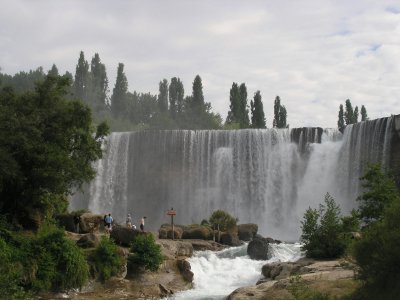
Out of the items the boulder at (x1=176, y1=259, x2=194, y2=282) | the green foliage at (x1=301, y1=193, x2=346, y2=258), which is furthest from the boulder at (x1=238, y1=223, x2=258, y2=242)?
the green foliage at (x1=301, y1=193, x2=346, y2=258)

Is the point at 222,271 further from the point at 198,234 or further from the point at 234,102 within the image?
the point at 234,102

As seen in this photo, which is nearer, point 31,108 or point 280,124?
point 31,108

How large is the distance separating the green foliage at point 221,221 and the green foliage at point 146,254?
12544mm

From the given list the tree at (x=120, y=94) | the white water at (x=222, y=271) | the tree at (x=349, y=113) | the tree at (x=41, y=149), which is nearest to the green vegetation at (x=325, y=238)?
the white water at (x=222, y=271)

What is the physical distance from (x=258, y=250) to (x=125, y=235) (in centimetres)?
787

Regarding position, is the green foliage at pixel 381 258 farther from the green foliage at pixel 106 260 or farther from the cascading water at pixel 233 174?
the cascading water at pixel 233 174

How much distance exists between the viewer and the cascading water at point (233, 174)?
158 feet

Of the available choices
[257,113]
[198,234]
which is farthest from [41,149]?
[257,113]

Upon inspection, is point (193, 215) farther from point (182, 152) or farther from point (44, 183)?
point (44, 183)

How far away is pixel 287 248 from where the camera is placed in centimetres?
3145

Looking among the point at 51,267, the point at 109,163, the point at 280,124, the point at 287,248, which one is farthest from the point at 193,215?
the point at 51,267

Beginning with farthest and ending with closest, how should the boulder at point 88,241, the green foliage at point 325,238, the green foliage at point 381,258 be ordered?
the boulder at point 88,241 → the green foliage at point 325,238 → the green foliage at point 381,258

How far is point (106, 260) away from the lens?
21719 mm

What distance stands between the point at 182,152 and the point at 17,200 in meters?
32.0
